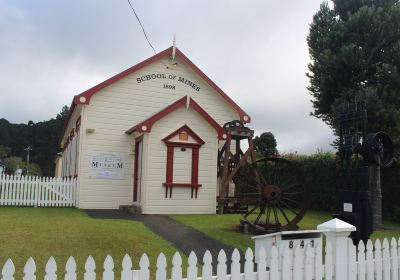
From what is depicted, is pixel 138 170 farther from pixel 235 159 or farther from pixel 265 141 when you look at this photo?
pixel 265 141

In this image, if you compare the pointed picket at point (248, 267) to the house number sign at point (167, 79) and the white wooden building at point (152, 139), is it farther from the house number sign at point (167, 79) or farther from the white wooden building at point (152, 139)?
the house number sign at point (167, 79)

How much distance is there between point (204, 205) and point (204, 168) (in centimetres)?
143

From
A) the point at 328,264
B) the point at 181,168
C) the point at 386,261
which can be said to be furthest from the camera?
the point at 181,168

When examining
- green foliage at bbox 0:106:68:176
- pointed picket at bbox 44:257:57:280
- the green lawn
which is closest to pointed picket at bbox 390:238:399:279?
the green lawn

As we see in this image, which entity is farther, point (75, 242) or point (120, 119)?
point (120, 119)

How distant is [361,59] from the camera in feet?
49.1

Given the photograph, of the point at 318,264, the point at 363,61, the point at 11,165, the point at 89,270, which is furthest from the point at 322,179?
the point at 11,165

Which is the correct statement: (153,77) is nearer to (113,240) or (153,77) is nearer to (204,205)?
(204,205)

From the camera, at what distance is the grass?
7188 mm

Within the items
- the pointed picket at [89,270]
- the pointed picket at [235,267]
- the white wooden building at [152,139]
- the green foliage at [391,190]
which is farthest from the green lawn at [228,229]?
the pointed picket at [89,270]

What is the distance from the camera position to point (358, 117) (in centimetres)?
825

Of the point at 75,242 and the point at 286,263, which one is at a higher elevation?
the point at 286,263

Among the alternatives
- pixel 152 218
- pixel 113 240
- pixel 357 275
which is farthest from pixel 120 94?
pixel 357 275

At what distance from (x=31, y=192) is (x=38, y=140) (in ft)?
241
